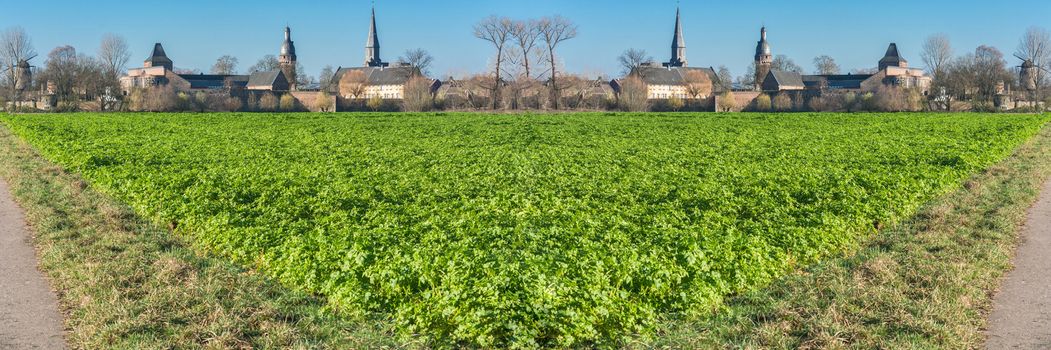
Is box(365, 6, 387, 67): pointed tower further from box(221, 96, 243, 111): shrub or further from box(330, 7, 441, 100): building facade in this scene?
box(221, 96, 243, 111): shrub

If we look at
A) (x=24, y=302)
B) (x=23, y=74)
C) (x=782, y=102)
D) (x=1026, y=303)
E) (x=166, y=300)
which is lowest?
(x=1026, y=303)

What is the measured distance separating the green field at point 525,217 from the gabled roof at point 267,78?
115m

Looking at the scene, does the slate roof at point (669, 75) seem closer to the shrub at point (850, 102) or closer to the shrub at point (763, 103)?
the shrub at point (763, 103)

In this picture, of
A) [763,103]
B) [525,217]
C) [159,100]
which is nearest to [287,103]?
[159,100]

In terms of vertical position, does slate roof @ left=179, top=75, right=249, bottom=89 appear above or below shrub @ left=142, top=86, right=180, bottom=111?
above

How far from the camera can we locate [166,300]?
9688 mm

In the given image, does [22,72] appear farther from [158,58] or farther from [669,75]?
[669,75]

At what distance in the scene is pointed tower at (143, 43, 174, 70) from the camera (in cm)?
16238

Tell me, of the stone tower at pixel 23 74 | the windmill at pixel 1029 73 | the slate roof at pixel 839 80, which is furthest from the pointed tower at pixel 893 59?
the stone tower at pixel 23 74

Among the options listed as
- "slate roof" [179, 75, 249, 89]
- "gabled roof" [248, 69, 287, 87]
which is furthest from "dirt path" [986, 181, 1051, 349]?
"slate roof" [179, 75, 249, 89]

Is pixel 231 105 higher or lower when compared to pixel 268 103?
lower

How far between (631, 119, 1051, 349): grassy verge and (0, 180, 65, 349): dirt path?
19.8ft

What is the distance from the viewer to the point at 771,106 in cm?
9775

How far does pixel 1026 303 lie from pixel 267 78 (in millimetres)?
138819
